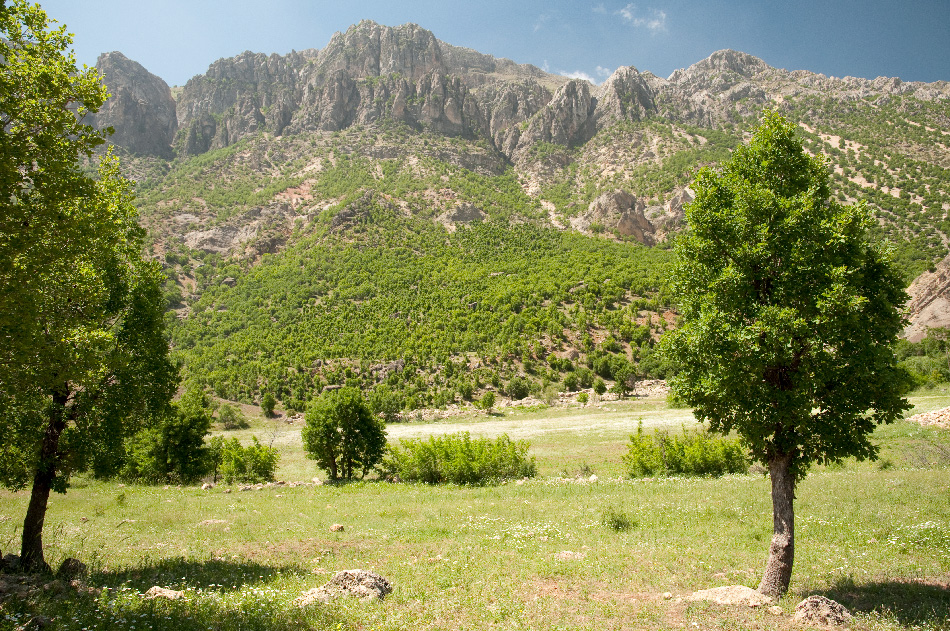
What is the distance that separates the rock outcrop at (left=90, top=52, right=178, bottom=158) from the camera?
154000 mm

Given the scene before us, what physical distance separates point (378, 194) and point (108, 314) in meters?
103

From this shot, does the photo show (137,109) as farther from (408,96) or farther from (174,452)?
(174,452)

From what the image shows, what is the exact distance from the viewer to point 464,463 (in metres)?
22.7

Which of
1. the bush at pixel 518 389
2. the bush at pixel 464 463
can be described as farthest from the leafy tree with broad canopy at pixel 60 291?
the bush at pixel 518 389

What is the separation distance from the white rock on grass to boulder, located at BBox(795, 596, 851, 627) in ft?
2.09

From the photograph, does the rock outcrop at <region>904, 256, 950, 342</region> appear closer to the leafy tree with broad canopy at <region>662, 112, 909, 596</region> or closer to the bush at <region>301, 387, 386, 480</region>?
the bush at <region>301, 387, 386, 480</region>

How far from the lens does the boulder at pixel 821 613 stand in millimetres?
6305

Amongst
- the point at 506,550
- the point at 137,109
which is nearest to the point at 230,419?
the point at 506,550

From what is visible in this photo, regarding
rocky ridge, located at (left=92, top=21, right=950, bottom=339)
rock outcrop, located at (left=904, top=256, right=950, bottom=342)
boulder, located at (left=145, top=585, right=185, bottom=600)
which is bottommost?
boulder, located at (left=145, top=585, right=185, bottom=600)

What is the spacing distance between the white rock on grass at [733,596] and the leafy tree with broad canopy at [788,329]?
328mm

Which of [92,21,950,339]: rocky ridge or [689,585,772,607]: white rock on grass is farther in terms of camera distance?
[92,21,950,339]: rocky ridge

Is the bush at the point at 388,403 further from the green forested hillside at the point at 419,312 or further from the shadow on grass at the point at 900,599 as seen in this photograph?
the shadow on grass at the point at 900,599

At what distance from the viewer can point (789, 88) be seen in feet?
499

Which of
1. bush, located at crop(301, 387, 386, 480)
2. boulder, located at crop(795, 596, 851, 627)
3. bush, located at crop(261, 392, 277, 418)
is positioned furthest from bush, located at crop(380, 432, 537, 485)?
bush, located at crop(261, 392, 277, 418)
